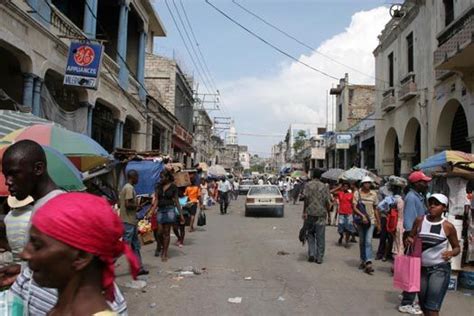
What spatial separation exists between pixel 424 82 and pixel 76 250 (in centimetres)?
1970

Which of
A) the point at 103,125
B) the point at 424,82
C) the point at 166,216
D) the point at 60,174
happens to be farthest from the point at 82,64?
the point at 424,82

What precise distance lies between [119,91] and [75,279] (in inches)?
723

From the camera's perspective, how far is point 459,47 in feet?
44.9

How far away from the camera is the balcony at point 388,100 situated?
23427 mm

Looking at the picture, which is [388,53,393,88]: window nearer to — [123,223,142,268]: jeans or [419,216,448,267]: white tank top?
[123,223,142,268]: jeans

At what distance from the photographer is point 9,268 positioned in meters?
2.84

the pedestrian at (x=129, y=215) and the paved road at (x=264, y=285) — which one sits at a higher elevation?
the pedestrian at (x=129, y=215)

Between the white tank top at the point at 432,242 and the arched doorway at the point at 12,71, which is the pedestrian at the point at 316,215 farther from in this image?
the arched doorway at the point at 12,71

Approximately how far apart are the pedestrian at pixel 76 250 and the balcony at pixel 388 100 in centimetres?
2314

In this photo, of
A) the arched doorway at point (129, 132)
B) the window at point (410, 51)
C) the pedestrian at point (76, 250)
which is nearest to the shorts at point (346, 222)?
the pedestrian at point (76, 250)

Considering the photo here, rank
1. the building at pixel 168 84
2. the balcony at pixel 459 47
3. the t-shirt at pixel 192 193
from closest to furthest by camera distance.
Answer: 1. the balcony at pixel 459 47
2. the t-shirt at pixel 192 193
3. the building at pixel 168 84

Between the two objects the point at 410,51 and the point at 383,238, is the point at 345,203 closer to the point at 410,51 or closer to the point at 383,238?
the point at 383,238

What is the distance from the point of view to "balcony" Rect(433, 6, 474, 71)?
13305 mm

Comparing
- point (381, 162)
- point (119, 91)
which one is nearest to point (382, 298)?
point (119, 91)
